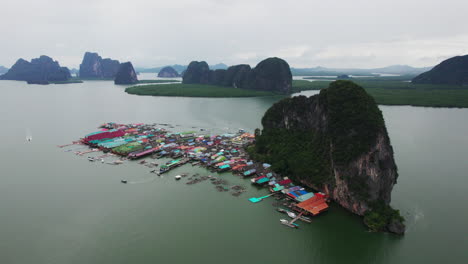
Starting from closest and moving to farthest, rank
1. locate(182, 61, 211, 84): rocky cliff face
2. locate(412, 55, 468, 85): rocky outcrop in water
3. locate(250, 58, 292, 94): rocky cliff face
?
locate(250, 58, 292, 94): rocky cliff face < locate(412, 55, 468, 85): rocky outcrop in water < locate(182, 61, 211, 84): rocky cliff face

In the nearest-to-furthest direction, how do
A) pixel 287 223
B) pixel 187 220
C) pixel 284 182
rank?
pixel 287 223, pixel 187 220, pixel 284 182

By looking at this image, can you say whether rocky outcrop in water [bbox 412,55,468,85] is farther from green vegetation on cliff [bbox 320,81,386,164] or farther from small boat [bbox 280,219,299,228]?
small boat [bbox 280,219,299,228]

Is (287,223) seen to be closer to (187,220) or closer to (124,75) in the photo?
(187,220)

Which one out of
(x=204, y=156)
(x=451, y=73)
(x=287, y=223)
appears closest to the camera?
(x=287, y=223)

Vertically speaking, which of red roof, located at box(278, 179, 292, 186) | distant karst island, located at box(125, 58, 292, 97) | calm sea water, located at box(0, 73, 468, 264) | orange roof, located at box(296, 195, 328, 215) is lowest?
calm sea water, located at box(0, 73, 468, 264)

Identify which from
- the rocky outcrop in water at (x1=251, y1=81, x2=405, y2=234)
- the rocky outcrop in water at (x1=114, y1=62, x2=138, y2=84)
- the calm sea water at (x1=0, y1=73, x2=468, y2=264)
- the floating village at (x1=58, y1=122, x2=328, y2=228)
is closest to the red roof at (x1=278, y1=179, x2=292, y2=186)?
the floating village at (x1=58, y1=122, x2=328, y2=228)

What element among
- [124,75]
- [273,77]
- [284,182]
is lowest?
[284,182]

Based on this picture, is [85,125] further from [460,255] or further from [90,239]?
[460,255]

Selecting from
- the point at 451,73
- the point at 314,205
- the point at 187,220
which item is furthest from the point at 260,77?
the point at 187,220
